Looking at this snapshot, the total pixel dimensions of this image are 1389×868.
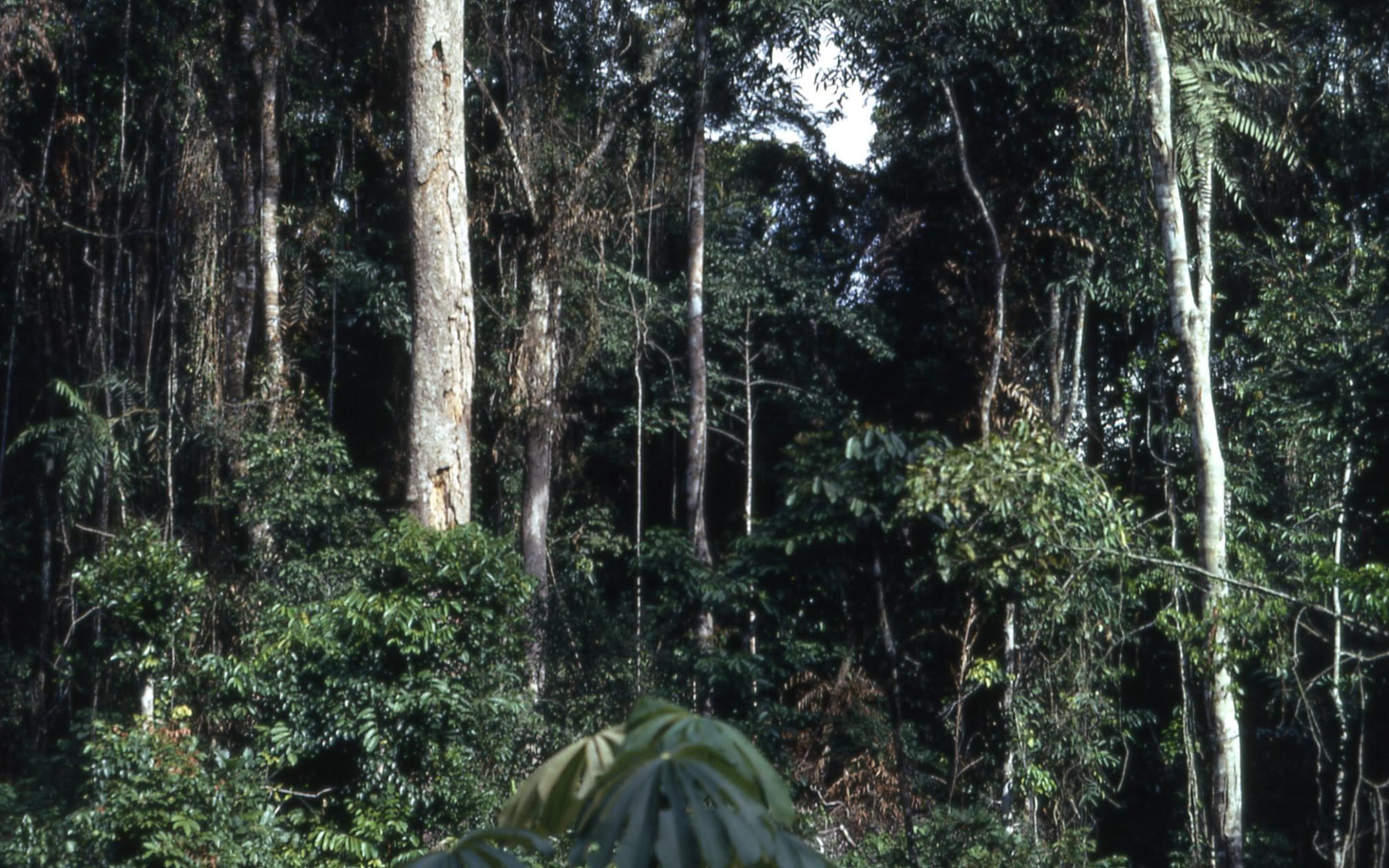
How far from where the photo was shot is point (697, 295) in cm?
1516

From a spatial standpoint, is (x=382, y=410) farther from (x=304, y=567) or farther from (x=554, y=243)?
(x=304, y=567)

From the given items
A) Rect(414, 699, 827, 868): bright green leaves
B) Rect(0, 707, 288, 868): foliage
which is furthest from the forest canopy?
Rect(414, 699, 827, 868): bright green leaves

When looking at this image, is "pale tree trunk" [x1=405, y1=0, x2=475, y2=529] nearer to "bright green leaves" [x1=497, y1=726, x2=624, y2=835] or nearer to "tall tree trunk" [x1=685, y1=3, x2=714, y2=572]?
"tall tree trunk" [x1=685, y1=3, x2=714, y2=572]

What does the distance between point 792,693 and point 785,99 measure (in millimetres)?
8163

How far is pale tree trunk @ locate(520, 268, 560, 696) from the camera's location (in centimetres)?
1347

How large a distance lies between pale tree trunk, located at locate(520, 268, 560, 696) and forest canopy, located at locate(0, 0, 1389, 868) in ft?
0.19

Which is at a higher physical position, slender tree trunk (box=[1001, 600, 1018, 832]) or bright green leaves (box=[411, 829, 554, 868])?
bright green leaves (box=[411, 829, 554, 868])

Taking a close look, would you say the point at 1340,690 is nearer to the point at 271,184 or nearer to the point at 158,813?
the point at 158,813

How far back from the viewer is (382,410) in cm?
1664

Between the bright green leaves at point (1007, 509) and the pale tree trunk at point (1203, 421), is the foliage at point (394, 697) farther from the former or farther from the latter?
the pale tree trunk at point (1203, 421)

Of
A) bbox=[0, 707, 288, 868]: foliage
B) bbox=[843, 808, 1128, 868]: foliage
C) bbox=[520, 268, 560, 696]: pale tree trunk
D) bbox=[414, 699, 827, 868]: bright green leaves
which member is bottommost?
bbox=[843, 808, 1128, 868]: foliage

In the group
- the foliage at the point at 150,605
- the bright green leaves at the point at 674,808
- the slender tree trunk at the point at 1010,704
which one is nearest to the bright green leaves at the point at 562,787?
the bright green leaves at the point at 674,808

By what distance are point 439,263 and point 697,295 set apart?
23.0ft

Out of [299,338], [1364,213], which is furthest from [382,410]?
[1364,213]
